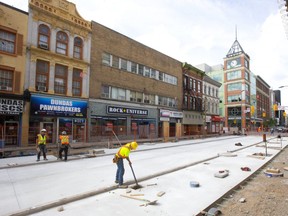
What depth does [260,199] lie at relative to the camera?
696 centimetres

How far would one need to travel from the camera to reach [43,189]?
25.3 ft

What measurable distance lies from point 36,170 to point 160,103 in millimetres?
25332

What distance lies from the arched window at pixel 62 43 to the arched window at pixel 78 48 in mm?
1082

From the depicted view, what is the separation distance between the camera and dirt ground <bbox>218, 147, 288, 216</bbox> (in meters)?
5.95

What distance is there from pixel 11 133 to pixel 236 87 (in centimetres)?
7218

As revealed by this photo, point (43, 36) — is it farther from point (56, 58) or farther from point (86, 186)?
point (86, 186)

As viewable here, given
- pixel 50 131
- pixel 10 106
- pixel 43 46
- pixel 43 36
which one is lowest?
pixel 50 131

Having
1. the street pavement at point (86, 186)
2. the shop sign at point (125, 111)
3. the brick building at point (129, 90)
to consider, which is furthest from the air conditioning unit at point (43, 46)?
the street pavement at point (86, 186)

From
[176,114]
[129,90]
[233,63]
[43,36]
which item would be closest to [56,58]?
[43,36]

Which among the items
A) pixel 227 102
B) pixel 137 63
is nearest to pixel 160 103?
pixel 137 63

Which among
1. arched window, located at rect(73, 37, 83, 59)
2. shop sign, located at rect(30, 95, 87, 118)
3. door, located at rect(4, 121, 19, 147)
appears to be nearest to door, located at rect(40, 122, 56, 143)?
shop sign, located at rect(30, 95, 87, 118)

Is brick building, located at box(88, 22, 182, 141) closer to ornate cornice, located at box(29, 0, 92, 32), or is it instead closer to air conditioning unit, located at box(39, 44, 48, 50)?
ornate cornice, located at box(29, 0, 92, 32)

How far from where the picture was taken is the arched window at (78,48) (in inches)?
910

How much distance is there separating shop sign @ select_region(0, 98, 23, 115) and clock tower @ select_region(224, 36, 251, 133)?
66.8m
